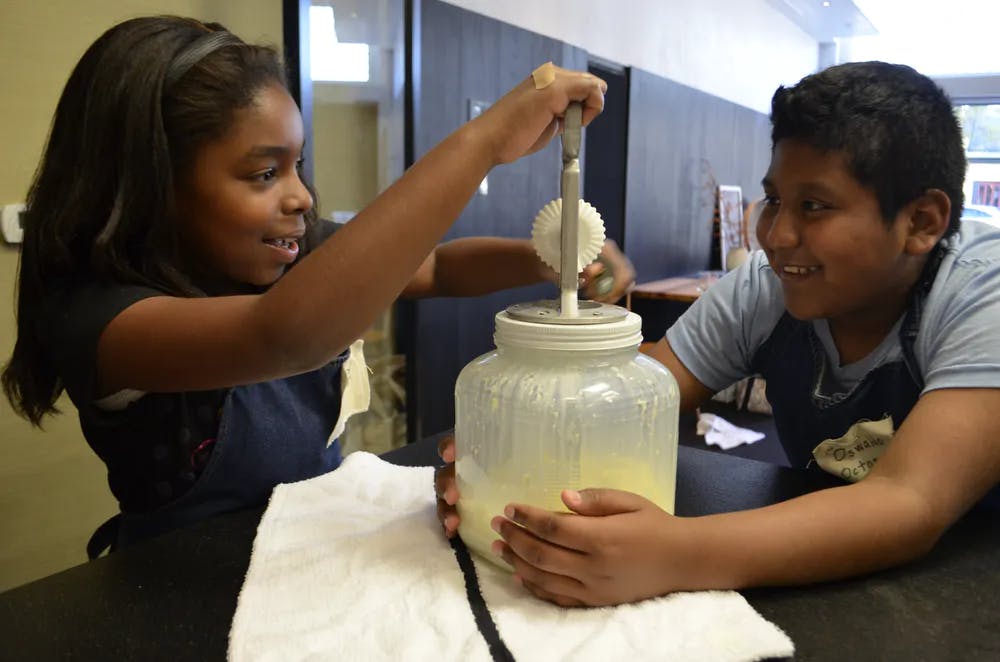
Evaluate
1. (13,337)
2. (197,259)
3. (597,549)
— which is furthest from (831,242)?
(13,337)

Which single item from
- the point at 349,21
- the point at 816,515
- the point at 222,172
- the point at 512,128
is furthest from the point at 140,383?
the point at 349,21

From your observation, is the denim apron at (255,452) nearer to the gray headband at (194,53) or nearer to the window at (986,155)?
the gray headband at (194,53)

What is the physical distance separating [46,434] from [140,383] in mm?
792

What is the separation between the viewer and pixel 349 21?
1778 millimetres

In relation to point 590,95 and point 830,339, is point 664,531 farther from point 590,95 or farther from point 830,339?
point 830,339

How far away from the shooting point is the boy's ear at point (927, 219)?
0.80 metres

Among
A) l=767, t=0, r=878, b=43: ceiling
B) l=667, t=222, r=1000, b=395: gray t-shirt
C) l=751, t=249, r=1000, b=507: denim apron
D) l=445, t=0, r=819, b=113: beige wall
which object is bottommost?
l=751, t=249, r=1000, b=507: denim apron

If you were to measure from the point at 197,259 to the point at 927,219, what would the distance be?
2.57ft

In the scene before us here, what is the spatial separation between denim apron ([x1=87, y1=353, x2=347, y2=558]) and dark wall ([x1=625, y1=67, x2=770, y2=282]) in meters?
2.31

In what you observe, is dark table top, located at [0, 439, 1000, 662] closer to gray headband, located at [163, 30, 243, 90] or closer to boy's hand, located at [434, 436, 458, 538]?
boy's hand, located at [434, 436, 458, 538]

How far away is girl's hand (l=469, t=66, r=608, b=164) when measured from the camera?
1.93ft

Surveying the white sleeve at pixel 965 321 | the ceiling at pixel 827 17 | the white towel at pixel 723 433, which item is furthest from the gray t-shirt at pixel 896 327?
the ceiling at pixel 827 17

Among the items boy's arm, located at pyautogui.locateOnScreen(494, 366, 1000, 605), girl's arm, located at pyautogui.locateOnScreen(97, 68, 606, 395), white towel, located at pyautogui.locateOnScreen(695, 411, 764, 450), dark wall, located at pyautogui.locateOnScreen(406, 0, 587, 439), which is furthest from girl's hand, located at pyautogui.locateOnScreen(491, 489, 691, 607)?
white towel, located at pyautogui.locateOnScreen(695, 411, 764, 450)

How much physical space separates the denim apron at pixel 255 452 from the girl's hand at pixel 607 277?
33 centimetres
